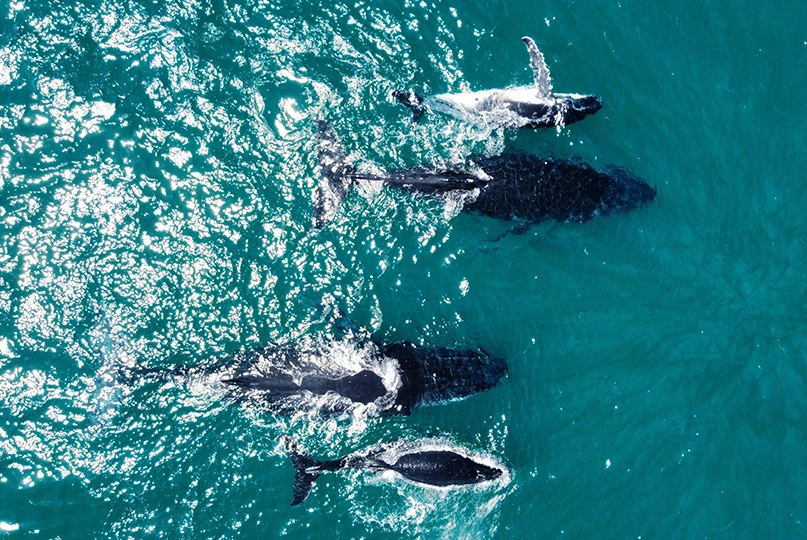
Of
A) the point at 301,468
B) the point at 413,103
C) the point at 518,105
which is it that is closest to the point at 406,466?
the point at 301,468

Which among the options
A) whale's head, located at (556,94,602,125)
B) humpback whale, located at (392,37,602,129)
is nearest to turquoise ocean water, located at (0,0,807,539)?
humpback whale, located at (392,37,602,129)

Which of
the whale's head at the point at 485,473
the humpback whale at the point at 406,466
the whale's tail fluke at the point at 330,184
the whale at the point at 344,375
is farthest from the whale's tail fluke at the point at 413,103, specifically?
the whale's head at the point at 485,473

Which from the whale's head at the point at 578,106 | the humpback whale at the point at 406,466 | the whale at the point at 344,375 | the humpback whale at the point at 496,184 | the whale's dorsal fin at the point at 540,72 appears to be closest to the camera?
the whale at the point at 344,375

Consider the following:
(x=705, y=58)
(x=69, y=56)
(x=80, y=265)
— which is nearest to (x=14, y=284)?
(x=80, y=265)

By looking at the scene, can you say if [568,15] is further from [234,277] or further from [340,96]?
[234,277]

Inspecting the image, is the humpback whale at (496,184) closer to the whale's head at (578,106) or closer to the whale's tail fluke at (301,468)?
the whale's head at (578,106)

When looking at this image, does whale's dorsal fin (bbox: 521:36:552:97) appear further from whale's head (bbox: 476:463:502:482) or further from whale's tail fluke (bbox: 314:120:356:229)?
whale's head (bbox: 476:463:502:482)
